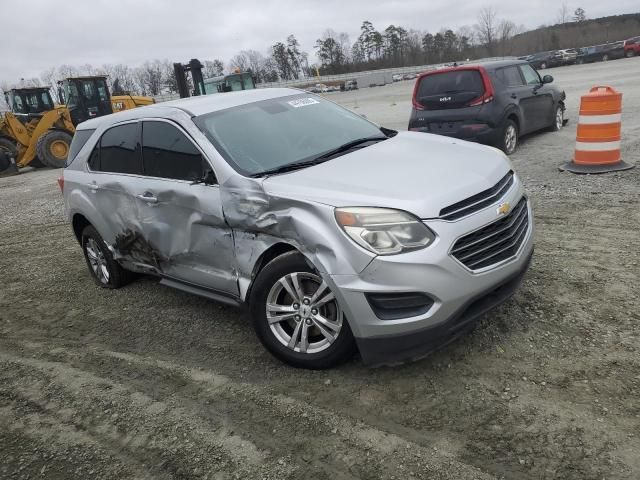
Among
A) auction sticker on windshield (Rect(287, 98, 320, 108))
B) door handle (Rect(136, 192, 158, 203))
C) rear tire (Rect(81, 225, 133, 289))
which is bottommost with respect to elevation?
rear tire (Rect(81, 225, 133, 289))

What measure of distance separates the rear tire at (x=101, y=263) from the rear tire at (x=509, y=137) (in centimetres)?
675

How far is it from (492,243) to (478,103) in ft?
22.2

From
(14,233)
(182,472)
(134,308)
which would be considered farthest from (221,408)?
(14,233)

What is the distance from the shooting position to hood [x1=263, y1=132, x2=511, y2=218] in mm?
3080

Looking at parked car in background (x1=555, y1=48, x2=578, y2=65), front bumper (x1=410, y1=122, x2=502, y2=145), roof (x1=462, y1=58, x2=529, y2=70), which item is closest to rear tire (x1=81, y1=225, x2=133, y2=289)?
front bumper (x1=410, y1=122, x2=502, y2=145)

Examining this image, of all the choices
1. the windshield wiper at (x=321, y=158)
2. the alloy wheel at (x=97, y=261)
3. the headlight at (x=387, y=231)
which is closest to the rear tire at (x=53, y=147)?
the alloy wheel at (x=97, y=261)

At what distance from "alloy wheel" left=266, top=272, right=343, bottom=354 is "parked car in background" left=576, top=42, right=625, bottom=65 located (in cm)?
5204

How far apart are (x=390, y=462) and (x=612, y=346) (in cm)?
169

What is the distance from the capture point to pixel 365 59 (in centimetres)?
11044

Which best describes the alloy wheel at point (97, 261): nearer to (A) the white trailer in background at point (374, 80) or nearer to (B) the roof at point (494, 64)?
(B) the roof at point (494, 64)

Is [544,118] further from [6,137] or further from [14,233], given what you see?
[6,137]

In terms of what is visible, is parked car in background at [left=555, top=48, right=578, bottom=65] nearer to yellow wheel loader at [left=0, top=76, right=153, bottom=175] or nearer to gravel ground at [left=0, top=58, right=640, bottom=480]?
yellow wheel loader at [left=0, top=76, right=153, bottom=175]

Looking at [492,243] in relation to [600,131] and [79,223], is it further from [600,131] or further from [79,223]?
[600,131]

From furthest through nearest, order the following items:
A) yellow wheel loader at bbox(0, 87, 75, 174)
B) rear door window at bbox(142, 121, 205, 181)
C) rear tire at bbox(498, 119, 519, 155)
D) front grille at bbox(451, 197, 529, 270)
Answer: yellow wheel loader at bbox(0, 87, 75, 174)
rear tire at bbox(498, 119, 519, 155)
rear door window at bbox(142, 121, 205, 181)
front grille at bbox(451, 197, 529, 270)
